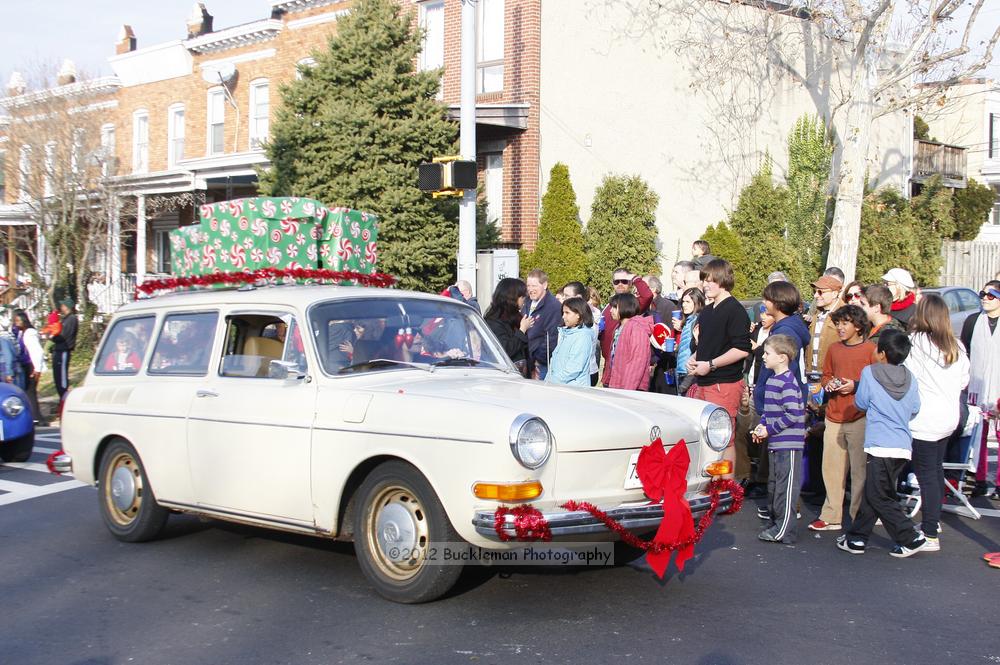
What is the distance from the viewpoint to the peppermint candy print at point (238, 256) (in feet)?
24.6

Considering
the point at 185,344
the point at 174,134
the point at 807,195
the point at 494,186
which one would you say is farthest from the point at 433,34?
the point at 185,344

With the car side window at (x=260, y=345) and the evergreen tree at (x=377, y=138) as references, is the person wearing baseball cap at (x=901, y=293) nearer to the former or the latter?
the car side window at (x=260, y=345)

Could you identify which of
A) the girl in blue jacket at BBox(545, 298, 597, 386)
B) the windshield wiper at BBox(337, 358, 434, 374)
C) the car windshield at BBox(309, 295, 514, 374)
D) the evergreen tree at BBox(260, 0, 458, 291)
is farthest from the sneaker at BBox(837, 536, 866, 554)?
the evergreen tree at BBox(260, 0, 458, 291)

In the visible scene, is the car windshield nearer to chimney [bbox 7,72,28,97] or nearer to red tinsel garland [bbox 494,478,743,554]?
red tinsel garland [bbox 494,478,743,554]

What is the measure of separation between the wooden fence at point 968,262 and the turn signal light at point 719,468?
26309mm

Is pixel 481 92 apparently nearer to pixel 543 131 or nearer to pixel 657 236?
pixel 543 131

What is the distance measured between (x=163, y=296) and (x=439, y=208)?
11115 mm

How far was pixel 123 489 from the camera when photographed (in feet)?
24.1

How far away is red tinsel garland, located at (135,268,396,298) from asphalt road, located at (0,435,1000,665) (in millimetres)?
1868

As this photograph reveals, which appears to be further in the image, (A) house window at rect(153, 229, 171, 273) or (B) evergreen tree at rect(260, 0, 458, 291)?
(A) house window at rect(153, 229, 171, 273)

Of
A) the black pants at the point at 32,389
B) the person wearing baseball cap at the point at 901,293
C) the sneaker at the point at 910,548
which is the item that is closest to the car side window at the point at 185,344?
the sneaker at the point at 910,548

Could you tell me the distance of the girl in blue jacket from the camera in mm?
9234

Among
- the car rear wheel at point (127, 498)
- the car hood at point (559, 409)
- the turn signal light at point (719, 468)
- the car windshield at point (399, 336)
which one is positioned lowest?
the car rear wheel at point (127, 498)

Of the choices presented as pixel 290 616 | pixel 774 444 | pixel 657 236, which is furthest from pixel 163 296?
pixel 657 236
